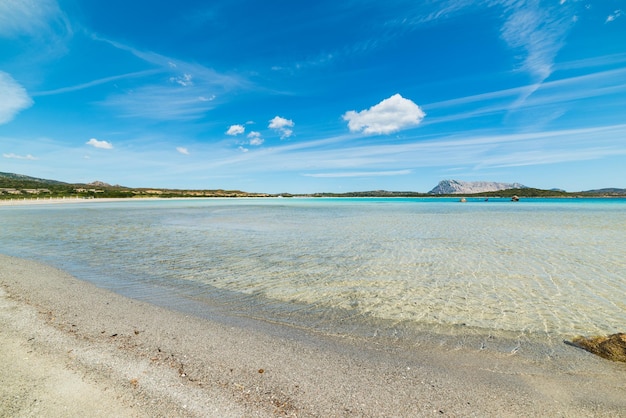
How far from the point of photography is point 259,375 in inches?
203

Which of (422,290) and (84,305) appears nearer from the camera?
(84,305)

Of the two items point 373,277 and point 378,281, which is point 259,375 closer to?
point 378,281

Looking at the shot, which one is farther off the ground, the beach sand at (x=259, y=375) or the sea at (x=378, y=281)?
the beach sand at (x=259, y=375)

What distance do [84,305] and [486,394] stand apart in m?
10.2

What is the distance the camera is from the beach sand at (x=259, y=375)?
4.31m

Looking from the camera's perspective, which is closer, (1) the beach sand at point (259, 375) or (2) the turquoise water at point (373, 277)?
(1) the beach sand at point (259, 375)

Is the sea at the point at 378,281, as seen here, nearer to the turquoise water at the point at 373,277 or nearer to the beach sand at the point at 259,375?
the turquoise water at the point at 373,277

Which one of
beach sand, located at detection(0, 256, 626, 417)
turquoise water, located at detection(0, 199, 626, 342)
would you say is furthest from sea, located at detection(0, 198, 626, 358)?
beach sand, located at detection(0, 256, 626, 417)

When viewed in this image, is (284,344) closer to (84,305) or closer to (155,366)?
(155,366)

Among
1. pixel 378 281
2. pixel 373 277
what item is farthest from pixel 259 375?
pixel 373 277

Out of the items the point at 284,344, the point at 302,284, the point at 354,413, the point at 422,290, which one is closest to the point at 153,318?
the point at 284,344

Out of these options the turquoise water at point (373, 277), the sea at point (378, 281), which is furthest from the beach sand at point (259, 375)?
the turquoise water at point (373, 277)

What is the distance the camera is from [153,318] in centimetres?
784

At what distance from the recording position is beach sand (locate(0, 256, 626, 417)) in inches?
170
